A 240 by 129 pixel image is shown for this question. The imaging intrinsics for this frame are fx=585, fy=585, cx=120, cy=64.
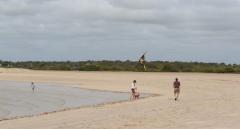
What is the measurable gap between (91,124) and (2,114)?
9.50m

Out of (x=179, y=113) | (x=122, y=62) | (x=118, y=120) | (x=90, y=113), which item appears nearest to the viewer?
(x=118, y=120)

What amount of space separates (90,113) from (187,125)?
8.07 metres

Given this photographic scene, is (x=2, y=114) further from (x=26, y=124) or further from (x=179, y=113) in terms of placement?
(x=179, y=113)

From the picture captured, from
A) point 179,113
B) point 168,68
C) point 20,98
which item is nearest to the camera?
point 179,113

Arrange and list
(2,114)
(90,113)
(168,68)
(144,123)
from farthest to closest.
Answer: (168,68) → (2,114) → (90,113) → (144,123)

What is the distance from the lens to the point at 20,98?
36.8 metres

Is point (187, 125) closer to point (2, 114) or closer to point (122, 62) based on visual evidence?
point (2, 114)

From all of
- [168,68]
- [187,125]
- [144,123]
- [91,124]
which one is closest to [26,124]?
[91,124]

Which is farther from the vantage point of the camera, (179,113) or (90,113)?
(90,113)

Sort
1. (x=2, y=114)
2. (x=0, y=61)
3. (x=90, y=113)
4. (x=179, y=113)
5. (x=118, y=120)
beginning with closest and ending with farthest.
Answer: (x=118, y=120)
(x=179, y=113)
(x=90, y=113)
(x=2, y=114)
(x=0, y=61)

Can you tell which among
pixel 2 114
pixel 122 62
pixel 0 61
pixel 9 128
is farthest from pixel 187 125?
pixel 0 61

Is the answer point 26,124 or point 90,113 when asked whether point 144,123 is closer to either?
point 26,124

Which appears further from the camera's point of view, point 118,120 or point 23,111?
point 23,111

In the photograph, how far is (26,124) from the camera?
2016 cm
